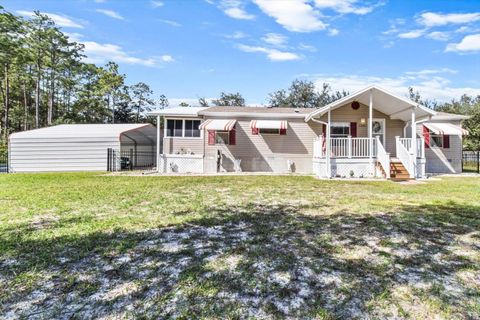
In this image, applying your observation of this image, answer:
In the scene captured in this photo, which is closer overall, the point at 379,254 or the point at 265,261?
the point at 265,261

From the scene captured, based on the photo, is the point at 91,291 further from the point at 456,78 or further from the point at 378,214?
the point at 456,78

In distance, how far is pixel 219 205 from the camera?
20.0 ft

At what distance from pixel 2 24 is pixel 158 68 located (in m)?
13.2

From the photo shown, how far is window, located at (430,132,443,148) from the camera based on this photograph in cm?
1527

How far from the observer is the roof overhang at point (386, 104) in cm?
1194


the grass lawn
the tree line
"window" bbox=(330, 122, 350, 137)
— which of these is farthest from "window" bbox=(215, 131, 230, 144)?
the tree line

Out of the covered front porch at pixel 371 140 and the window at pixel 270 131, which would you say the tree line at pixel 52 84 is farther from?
the covered front porch at pixel 371 140

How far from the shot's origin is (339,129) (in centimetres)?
1505

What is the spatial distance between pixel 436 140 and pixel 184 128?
47.0 feet

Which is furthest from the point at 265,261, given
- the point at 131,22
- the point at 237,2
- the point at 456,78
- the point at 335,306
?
the point at 456,78

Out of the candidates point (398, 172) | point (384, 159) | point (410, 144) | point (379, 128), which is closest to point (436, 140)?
point (379, 128)

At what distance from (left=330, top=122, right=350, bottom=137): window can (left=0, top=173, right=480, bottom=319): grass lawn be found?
9.35 metres

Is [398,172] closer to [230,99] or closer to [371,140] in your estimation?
[371,140]

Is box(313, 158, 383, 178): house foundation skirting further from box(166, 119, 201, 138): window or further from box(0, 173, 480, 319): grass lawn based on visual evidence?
box(166, 119, 201, 138): window
